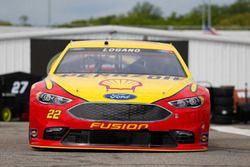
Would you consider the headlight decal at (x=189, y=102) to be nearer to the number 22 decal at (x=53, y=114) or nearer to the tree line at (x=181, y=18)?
the number 22 decal at (x=53, y=114)

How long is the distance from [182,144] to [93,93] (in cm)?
123

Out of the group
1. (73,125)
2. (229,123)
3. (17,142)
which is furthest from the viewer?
(229,123)

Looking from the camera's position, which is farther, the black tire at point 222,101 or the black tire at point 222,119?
the black tire at point 222,101

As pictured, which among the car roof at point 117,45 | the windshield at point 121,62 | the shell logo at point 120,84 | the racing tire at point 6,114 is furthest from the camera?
the racing tire at point 6,114

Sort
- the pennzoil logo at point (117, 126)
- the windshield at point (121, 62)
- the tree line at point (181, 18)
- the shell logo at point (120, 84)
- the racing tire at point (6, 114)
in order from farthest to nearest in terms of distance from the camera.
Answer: the tree line at point (181, 18) → the racing tire at point (6, 114) → the windshield at point (121, 62) → the shell logo at point (120, 84) → the pennzoil logo at point (117, 126)

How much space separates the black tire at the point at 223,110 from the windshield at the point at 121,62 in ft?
45.1

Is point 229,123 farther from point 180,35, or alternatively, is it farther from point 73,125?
point 73,125

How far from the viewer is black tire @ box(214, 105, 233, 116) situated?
24.4m

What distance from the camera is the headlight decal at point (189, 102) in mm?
9172

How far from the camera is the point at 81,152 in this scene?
9.15 meters

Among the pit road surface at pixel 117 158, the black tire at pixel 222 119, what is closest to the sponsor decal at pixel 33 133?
the pit road surface at pixel 117 158

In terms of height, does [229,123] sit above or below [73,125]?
below

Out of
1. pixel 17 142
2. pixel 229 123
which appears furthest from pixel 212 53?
pixel 17 142

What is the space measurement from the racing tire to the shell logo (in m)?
16.3
